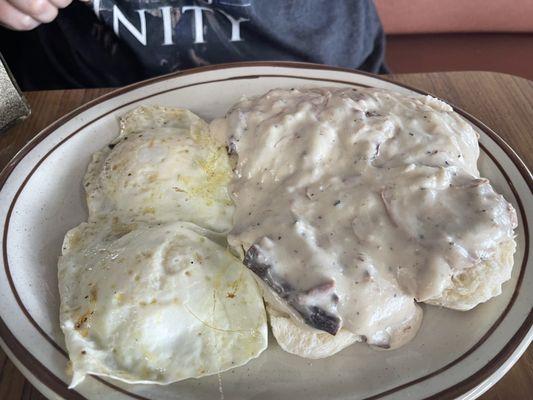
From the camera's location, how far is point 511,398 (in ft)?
3.59

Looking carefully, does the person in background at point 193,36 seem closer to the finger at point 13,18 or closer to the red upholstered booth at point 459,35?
the finger at point 13,18

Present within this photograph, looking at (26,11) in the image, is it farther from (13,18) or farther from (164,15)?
(164,15)

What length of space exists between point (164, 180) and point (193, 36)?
694 mm

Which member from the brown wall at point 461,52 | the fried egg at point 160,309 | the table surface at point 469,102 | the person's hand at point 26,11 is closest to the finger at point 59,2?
the person's hand at point 26,11

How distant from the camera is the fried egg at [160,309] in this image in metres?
1.07

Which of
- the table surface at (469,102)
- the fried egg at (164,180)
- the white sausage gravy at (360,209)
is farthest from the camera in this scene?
the table surface at (469,102)

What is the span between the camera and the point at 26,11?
4.90 feet

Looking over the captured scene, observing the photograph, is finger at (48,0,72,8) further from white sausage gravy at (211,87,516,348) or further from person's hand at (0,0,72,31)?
white sausage gravy at (211,87,516,348)

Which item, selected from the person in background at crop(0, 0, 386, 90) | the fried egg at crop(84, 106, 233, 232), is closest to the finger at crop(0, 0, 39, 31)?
the person in background at crop(0, 0, 386, 90)

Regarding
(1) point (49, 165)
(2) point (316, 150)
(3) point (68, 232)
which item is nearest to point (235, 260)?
(2) point (316, 150)

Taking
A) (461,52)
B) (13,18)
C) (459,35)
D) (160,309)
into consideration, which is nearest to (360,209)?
(160,309)

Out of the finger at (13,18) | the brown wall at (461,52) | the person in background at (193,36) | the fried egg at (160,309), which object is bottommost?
the brown wall at (461,52)

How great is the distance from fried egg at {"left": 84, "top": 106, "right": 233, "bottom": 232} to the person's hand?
43cm

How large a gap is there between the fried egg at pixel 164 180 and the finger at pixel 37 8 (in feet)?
1.39
